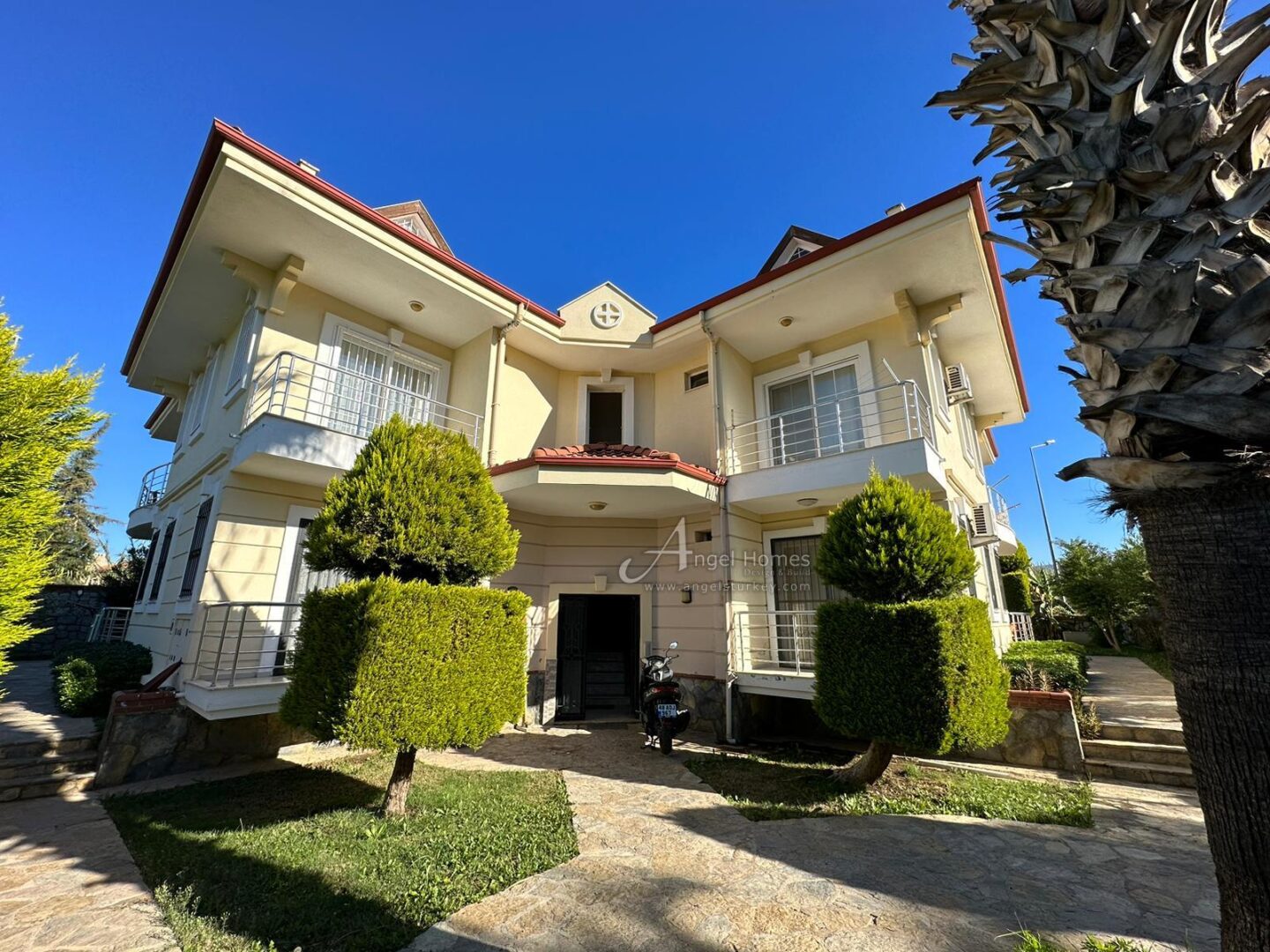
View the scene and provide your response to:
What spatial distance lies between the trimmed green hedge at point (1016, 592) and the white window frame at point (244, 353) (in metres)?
18.2

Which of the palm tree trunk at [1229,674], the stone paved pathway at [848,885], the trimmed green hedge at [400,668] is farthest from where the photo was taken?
the trimmed green hedge at [400,668]

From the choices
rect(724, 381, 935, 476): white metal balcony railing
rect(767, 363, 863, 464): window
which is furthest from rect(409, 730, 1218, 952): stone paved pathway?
rect(767, 363, 863, 464): window

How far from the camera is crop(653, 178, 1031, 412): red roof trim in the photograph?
251 inches

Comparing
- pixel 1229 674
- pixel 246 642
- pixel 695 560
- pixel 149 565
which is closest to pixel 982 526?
pixel 695 560

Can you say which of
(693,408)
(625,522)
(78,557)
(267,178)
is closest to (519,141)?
(267,178)

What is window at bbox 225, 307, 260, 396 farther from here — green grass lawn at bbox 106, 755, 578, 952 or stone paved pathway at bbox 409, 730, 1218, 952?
stone paved pathway at bbox 409, 730, 1218, 952

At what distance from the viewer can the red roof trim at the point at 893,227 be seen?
6367mm

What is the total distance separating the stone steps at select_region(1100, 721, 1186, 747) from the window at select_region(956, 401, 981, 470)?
16.3 ft

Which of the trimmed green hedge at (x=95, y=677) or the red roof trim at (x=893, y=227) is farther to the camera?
the trimmed green hedge at (x=95, y=677)

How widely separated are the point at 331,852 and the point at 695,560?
Answer: 5.92 metres

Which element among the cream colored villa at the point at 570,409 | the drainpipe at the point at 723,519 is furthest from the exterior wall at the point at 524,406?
the drainpipe at the point at 723,519

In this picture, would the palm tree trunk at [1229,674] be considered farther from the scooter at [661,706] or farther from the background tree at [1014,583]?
the background tree at [1014,583]

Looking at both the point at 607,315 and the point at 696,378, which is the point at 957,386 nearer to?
the point at 696,378

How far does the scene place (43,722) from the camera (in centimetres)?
623
